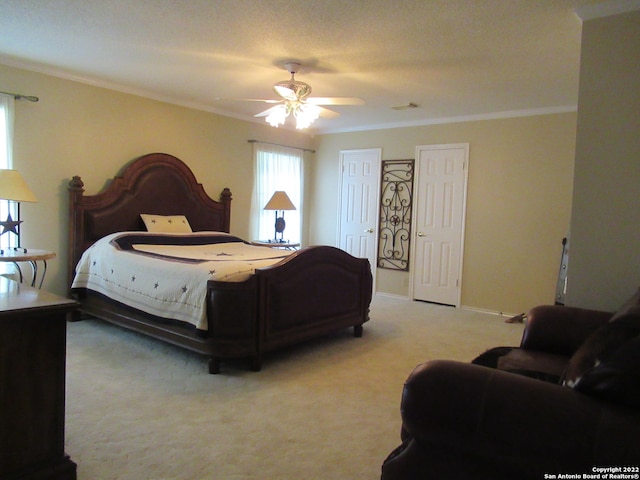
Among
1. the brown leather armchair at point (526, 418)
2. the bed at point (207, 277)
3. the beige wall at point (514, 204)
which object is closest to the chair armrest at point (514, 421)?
the brown leather armchair at point (526, 418)

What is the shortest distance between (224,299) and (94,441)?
1.17m

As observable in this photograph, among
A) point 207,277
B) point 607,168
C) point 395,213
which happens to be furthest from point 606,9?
point 395,213

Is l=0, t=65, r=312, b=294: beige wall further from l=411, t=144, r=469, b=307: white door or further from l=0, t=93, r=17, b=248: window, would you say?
l=411, t=144, r=469, b=307: white door

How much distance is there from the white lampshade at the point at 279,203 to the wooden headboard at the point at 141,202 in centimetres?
57

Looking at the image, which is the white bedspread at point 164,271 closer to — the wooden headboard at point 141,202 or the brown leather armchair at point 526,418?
the wooden headboard at point 141,202

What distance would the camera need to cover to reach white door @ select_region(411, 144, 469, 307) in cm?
579

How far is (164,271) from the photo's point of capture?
3473 millimetres

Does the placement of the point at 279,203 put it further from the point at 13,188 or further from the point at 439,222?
the point at 13,188

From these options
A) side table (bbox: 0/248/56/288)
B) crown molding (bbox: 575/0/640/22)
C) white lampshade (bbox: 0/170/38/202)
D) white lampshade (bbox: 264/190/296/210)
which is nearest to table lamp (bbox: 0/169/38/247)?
white lampshade (bbox: 0/170/38/202)

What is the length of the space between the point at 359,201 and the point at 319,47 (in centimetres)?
352

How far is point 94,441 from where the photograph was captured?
7.20 ft

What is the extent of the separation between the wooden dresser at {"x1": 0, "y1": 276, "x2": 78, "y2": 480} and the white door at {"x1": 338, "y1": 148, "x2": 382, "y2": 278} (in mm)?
5099

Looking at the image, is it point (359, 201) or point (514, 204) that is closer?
point (514, 204)

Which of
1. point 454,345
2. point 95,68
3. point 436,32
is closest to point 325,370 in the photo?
point 454,345
